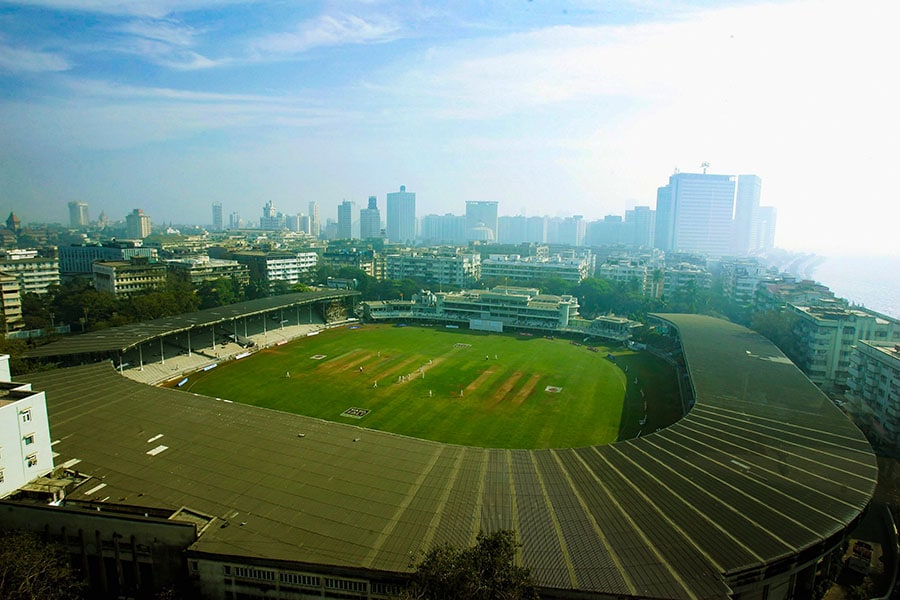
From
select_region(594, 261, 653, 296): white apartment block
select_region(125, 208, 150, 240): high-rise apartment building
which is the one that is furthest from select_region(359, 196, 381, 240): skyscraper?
select_region(594, 261, 653, 296): white apartment block

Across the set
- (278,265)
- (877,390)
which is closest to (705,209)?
(278,265)

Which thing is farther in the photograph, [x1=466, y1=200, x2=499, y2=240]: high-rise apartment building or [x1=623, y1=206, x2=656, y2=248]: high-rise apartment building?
[x1=466, y1=200, x2=499, y2=240]: high-rise apartment building

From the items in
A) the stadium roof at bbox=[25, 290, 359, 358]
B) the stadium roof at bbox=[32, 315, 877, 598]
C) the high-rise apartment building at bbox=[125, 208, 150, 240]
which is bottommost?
the stadium roof at bbox=[32, 315, 877, 598]

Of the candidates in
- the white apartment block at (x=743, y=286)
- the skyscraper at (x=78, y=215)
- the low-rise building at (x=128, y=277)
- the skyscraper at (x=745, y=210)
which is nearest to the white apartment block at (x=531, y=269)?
the white apartment block at (x=743, y=286)

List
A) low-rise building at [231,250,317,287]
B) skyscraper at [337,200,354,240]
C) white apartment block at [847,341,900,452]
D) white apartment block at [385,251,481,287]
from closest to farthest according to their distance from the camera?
white apartment block at [847,341,900,452], low-rise building at [231,250,317,287], white apartment block at [385,251,481,287], skyscraper at [337,200,354,240]

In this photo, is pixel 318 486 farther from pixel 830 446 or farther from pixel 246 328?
pixel 246 328

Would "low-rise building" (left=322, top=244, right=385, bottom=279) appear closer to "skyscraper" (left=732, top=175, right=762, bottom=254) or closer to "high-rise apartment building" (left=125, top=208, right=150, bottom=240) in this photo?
"high-rise apartment building" (left=125, top=208, right=150, bottom=240)

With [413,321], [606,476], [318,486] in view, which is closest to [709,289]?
[413,321]
